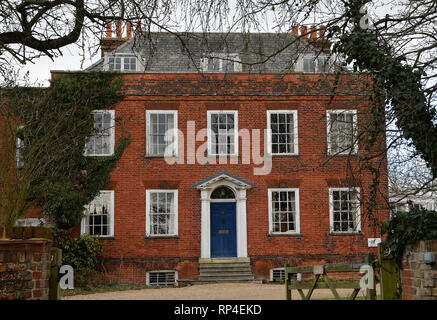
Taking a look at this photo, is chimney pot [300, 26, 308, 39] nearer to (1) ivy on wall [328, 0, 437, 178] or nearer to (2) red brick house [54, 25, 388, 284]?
(1) ivy on wall [328, 0, 437, 178]

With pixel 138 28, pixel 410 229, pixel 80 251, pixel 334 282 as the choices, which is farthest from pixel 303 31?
pixel 80 251

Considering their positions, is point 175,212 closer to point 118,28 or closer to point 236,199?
point 236,199

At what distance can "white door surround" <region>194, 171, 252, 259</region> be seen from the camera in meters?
21.1

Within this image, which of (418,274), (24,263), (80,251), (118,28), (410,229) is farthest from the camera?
(80,251)

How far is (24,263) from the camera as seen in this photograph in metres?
5.20

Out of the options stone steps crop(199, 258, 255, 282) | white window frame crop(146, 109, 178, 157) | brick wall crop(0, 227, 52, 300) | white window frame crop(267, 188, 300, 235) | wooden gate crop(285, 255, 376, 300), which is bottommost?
stone steps crop(199, 258, 255, 282)

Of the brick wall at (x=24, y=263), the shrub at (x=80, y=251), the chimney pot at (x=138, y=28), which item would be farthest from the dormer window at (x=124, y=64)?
the brick wall at (x=24, y=263)

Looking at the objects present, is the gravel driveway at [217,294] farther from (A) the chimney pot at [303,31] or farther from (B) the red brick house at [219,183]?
(A) the chimney pot at [303,31]

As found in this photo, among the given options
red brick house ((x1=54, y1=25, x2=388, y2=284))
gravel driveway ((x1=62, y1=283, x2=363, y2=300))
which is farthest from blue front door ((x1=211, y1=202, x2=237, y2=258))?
gravel driveway ((x1=62, y1=283, x2=363, y2=300))

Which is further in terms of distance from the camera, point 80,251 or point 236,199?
point 236,199

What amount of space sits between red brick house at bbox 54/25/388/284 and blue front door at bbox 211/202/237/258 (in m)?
0.04

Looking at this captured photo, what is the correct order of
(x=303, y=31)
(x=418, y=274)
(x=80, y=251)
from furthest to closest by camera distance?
(x=80, y=251) → (x=303, y=31) → (x=418, y=274)

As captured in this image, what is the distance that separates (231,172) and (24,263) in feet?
55.1
